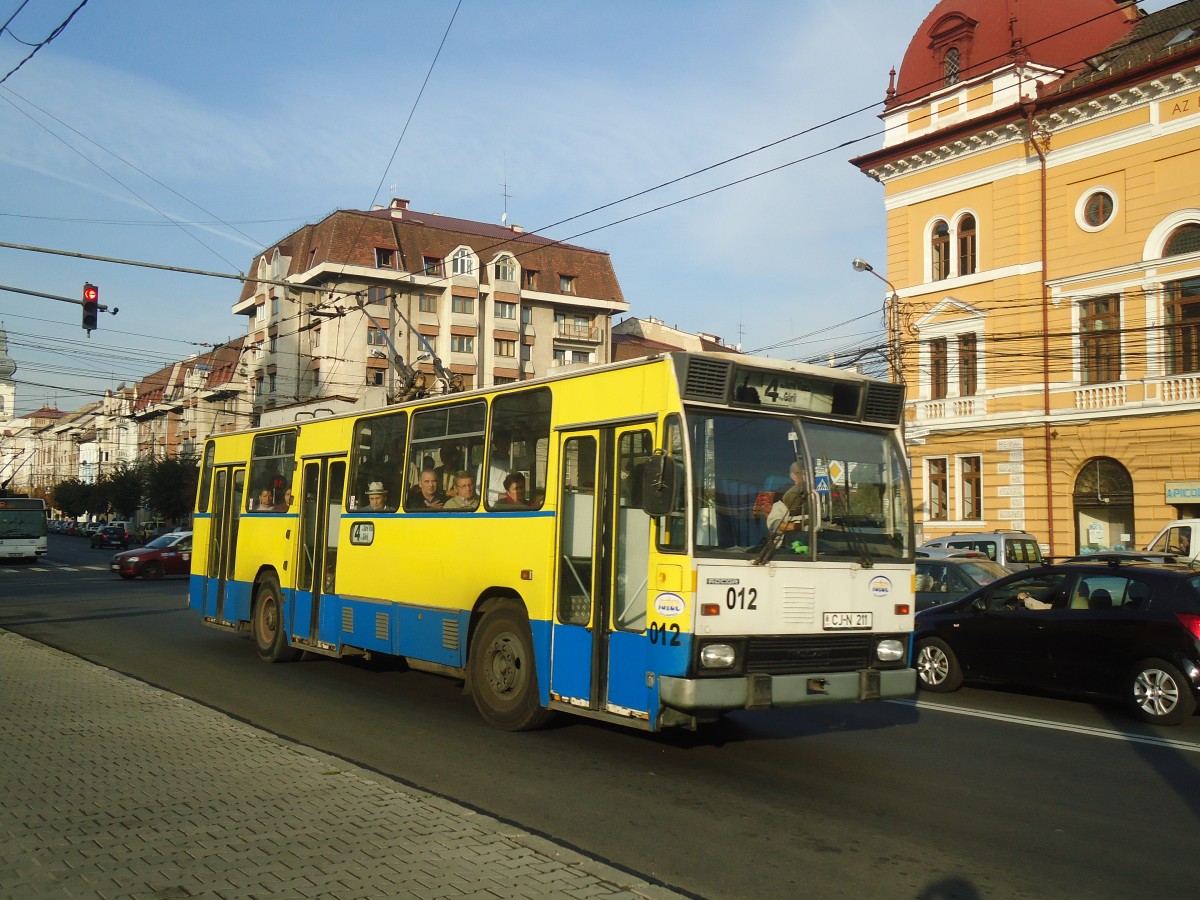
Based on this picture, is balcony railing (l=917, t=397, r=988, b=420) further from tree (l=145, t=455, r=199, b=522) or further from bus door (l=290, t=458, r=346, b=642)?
tree (l=145, t=455, r=199, b=522)

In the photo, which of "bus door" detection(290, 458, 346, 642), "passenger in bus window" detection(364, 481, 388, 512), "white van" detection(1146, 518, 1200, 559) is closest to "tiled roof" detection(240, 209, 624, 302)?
"white van" detection(1146, 518, 1200, 559)

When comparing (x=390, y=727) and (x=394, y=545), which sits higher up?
(x=394, y=545)

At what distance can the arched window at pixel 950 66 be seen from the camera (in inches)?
1400

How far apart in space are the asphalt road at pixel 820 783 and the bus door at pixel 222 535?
8.47ft

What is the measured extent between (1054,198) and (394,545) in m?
27.4

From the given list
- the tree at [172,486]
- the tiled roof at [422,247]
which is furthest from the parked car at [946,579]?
the tree at [172,486]

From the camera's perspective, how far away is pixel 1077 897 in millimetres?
5520

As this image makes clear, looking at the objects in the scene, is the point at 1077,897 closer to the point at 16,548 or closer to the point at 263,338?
the point at 16,548

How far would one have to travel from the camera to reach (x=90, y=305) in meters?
20.0

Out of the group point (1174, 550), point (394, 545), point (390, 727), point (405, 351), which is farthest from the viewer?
point (405, 351)

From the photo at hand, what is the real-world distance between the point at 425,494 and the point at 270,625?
4.56 metres

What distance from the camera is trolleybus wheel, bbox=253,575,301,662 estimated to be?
1420 cm

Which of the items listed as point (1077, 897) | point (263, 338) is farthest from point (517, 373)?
point (1077, 897)

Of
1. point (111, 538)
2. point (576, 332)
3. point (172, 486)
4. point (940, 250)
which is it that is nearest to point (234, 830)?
point (940, 250)
